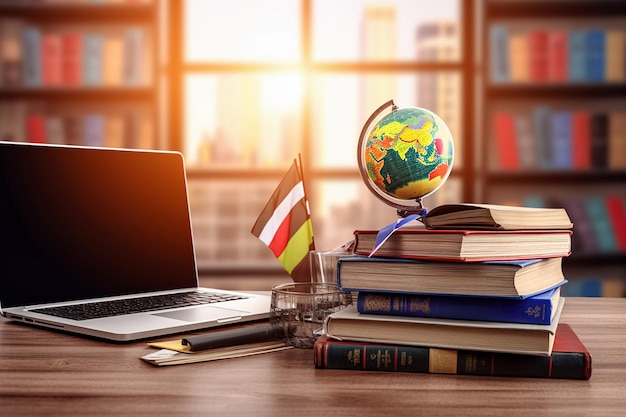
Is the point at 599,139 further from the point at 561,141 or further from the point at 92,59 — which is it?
the point at 92,59

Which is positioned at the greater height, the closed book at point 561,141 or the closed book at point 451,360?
the closed book at point 561,141

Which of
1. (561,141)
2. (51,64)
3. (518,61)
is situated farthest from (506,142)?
(51,64)

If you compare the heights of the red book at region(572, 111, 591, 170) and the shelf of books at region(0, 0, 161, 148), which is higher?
the shelf of books at region(0, 0, 161, 148)

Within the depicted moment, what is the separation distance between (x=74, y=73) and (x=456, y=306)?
289 centimetres

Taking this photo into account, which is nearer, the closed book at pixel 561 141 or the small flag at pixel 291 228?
the small flag at pixel 291 228

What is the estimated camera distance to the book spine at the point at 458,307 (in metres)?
0.71

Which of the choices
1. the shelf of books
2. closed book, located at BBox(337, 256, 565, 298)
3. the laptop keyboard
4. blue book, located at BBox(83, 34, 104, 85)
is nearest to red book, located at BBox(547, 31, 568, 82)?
the shelf of books

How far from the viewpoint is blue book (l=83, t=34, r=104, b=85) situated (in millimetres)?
3180

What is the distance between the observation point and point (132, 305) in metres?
1.04

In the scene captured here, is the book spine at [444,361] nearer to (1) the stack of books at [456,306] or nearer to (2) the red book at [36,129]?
(1) the stack of books at [456,306]

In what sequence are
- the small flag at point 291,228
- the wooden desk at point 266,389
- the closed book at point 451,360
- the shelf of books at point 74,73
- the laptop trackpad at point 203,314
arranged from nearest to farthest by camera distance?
the wooden desk at point 266,389
the closed book at point 451,360
the laptop trackpad at point 203,314
the small flag at point 291,228
the shelf of books at point 74,73

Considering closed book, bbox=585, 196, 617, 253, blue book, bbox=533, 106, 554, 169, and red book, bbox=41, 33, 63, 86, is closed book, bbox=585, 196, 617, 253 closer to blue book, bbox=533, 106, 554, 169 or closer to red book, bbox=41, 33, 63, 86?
blue book, bbox=533, 106, 554, 169

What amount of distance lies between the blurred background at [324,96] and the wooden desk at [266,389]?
8.00 feet

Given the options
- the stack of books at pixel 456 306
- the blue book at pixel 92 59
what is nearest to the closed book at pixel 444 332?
the stack of books at pixel 456 306
